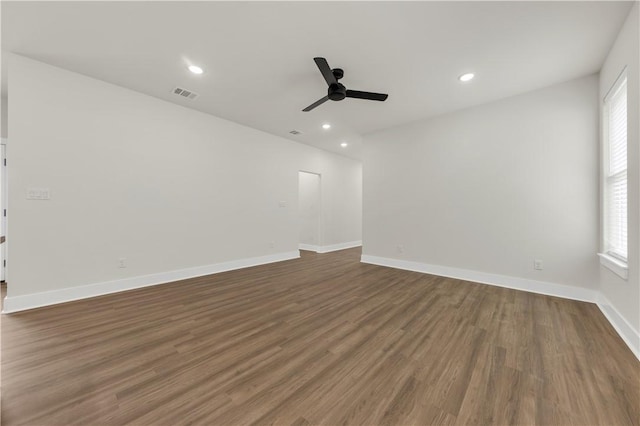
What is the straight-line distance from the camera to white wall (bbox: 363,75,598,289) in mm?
3037

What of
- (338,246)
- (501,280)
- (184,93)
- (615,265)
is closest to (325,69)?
(184,93)

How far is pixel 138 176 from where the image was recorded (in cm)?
347

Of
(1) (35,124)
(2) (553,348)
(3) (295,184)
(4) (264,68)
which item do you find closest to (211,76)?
(4) (264,68)

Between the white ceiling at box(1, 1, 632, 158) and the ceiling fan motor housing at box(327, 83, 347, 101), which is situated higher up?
the white ceiling at box(1, 1, 632, 158)

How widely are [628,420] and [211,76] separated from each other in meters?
4.50

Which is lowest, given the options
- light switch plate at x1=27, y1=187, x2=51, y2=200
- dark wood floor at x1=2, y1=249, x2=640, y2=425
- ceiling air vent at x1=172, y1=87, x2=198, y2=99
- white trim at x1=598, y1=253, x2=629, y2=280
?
dark wood floor at x1=2, y1=249, x2=640, y2=425

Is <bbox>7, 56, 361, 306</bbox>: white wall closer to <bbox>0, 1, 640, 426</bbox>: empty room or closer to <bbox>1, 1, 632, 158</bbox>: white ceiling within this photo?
<bbox>0, 1, 640, 426</bbox>: empty room

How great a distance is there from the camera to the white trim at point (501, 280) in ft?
9.93

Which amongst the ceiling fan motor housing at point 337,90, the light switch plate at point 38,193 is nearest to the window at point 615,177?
the ceiling fan motor housing at point 337,90

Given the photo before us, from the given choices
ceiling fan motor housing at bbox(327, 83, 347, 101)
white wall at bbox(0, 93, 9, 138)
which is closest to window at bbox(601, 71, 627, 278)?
ceiling fan motor housing at bbox(327, 83, 347, 101)

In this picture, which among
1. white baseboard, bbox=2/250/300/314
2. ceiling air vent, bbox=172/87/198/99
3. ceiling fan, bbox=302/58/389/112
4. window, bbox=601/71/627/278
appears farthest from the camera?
ceiling air vent, bbox=172/87/198/99

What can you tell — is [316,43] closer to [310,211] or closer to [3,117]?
[3,117]

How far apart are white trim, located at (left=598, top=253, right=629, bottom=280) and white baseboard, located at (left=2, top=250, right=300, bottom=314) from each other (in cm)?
497

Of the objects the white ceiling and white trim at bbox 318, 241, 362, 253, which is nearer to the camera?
the white ceiling
